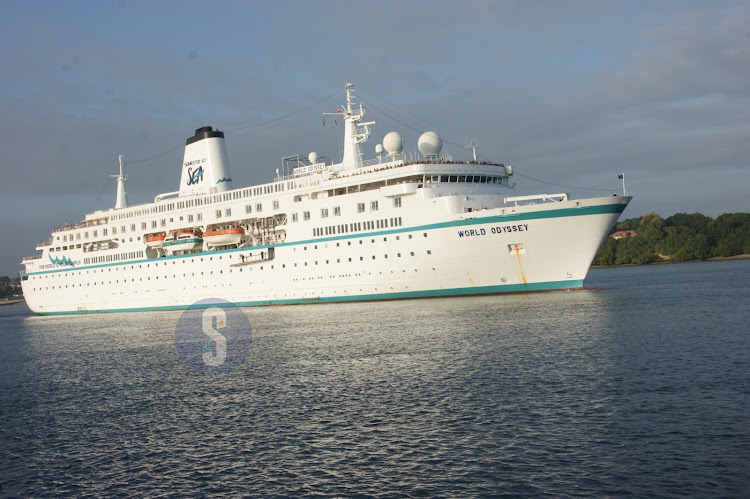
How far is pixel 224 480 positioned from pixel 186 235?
45.8m

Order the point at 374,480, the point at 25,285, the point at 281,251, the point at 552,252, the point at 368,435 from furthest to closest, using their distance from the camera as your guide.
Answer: the point at 25,285, the point at 281,251, the point at 552,252, the point at 368,435, the point at 374,480

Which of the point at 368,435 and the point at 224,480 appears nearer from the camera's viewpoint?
the point at 224,480

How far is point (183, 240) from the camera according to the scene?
2261 inches

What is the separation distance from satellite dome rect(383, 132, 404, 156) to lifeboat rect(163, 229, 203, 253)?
745 inches

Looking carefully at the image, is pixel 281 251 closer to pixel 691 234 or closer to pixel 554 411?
pixel 554 411

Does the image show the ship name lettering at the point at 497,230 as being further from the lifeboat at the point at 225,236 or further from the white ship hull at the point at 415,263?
the lifeboat at the point at 225,236

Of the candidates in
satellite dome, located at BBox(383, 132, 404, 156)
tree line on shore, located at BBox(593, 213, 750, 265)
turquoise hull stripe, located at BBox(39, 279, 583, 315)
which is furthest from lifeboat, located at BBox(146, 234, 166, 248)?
tree line on shore, located at BBox(593, 213, 750, 265)

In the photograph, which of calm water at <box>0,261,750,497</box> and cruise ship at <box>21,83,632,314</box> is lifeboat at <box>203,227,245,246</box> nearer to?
cruise ship at <box>21,83,632,314</box>

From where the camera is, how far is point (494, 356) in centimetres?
2433

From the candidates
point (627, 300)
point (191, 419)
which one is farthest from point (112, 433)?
point (627, 300)

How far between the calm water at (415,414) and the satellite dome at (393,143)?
784 inches

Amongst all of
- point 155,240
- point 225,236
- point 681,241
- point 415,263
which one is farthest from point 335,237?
point 681,241

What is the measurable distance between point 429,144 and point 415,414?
33253 mm

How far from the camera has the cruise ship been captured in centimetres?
4209
